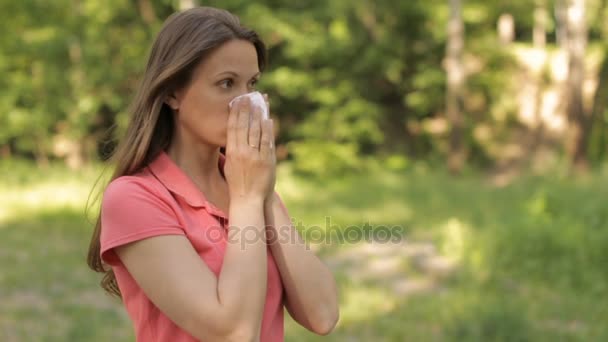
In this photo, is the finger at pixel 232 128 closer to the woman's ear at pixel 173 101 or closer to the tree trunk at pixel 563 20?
the woman's ear at pixel 173 101

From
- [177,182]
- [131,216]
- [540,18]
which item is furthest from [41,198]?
[540,18]

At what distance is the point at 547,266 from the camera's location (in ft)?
18.5

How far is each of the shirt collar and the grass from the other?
6.63 ft

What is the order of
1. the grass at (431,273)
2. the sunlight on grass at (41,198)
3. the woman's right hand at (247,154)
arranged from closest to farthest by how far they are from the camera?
the woman's right hand at (247,154), the grass at (431,273), the sunlight on grass at (41,198)

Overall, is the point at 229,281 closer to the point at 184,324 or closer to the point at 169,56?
the point at 184,324

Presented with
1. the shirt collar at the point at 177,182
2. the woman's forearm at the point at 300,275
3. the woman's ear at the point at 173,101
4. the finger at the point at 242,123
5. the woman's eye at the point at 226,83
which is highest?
the woman's eye at the point at 226,83

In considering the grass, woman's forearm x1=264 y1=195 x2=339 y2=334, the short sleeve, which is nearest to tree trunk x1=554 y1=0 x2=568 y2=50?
the grass

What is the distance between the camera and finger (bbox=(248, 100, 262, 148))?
140 centimetres

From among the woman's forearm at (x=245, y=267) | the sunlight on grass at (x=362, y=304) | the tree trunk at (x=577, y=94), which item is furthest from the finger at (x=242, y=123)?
the tree trunk at (x=577, y=94)

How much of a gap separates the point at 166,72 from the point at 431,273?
4.91 meters

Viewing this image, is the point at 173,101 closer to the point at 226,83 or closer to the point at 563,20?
the point at 226,83

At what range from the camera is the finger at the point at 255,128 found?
1401 mm

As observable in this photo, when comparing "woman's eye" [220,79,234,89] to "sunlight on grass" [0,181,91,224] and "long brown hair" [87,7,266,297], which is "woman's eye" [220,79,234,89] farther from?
"sunlight on grass" [0,181,91,224]

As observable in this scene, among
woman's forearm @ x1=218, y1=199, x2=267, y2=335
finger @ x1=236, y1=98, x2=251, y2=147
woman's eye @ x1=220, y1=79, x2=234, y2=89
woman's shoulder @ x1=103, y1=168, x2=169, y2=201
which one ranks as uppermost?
woman's eye @ x1=220, y1=79, x2=234, y2=89
